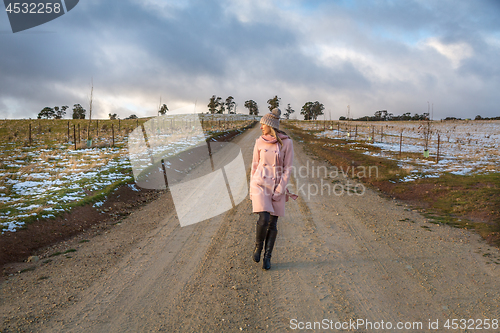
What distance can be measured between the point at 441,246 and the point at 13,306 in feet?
21.4

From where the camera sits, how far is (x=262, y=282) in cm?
389

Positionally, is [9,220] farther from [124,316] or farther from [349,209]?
[349,209]

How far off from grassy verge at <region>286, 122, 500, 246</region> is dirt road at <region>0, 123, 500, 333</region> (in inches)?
36.2

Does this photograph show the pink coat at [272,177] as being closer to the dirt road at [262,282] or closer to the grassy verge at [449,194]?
the dirt road at [262,282]

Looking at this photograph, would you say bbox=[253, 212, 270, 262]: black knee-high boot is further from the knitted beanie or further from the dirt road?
the knitted beanie

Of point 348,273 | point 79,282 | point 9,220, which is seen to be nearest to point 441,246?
point 348,273

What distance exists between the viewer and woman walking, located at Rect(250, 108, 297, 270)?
4.17m

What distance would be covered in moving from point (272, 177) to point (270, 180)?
0.06 metres

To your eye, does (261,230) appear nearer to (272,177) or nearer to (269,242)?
(269,242)

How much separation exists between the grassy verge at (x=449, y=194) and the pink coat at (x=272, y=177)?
431 centimetres

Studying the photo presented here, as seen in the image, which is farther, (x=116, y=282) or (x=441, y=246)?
(x=441, y=246)

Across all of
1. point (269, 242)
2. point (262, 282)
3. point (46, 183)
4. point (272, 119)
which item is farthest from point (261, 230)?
point (46, 183)

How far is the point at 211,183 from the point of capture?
1016 centimetres
